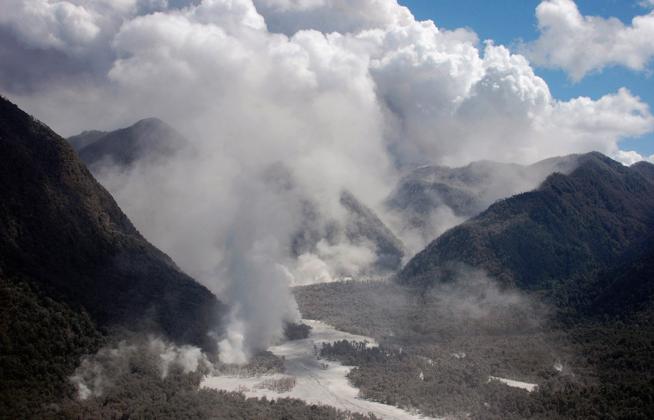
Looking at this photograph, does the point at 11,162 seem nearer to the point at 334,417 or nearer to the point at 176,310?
the point at 176,310

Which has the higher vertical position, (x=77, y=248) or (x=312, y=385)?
(x=77, y=248)

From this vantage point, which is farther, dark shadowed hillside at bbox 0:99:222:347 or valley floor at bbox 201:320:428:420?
dark shadowed hillside at bbox 0:99:222:347

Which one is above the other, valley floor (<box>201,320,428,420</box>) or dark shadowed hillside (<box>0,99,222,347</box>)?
dark shadowed hillside (<box>0,99,222,347</box>)

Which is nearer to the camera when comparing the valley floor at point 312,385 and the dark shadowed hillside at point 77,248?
the valley floor at point 312,385

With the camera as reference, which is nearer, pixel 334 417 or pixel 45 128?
pixel 334 417

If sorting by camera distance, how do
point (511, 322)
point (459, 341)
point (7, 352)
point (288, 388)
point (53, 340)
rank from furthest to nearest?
point (511, 322)
point (459, 341)
point (288, 388)
point (53, 340)
point (7, 352)

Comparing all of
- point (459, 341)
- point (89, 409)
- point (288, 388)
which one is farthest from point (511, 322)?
point (89, 409)

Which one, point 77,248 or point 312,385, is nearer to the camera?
point 312,385

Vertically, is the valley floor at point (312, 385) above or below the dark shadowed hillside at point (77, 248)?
below
